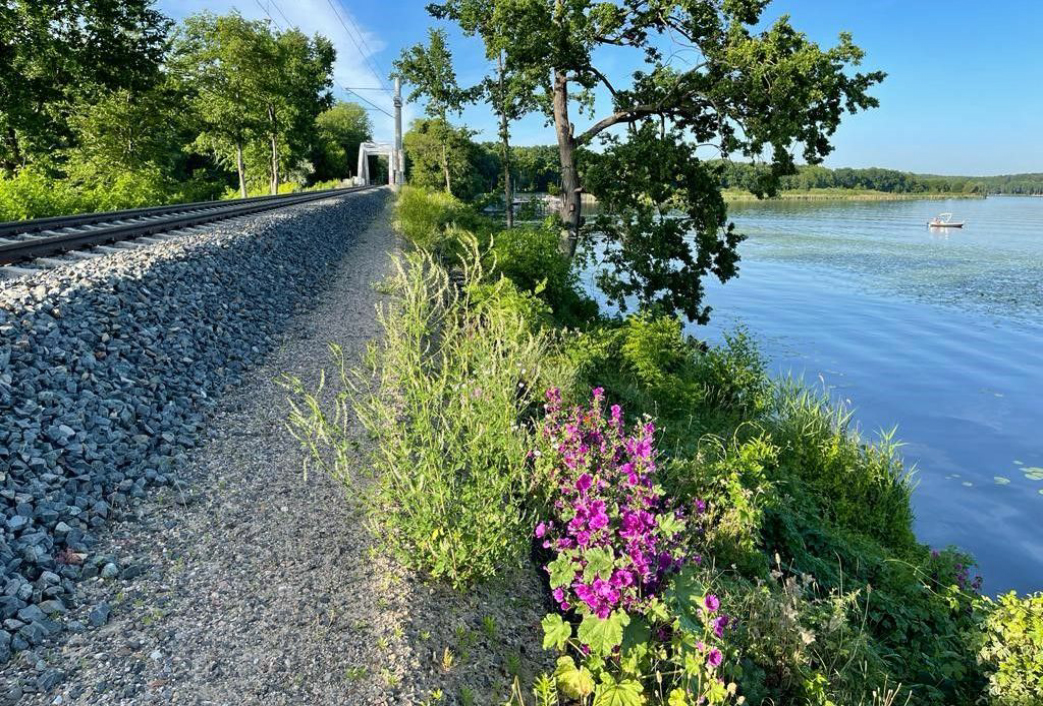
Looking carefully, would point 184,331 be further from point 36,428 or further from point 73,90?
point 73,90

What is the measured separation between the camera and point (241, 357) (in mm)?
6887

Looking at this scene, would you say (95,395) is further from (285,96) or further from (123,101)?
(285,96)

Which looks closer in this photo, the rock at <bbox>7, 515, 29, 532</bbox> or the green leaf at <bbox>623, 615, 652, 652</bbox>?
the green leaf at <bbox>623, 615, 652, 652</bbox>

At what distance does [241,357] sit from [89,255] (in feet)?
10.1

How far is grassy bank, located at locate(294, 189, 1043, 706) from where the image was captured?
2.76 m

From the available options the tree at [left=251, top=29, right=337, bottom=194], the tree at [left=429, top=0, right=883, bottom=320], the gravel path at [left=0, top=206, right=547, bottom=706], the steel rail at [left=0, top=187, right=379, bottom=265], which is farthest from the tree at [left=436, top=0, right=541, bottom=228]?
the tree at [left=251, top=29, right=337, bottom=194]

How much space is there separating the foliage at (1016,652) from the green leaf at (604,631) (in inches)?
108

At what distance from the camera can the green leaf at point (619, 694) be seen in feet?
8.15

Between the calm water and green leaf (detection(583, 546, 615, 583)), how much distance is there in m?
7.88

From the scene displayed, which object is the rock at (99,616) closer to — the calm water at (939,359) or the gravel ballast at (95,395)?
the gravel ballast at (95,395)

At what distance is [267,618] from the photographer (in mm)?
3061

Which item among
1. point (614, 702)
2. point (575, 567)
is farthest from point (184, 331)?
point (614, 702)

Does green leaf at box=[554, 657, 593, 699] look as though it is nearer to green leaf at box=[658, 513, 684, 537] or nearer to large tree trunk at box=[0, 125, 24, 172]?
green leaf at box=[658, 513, 684, 537]

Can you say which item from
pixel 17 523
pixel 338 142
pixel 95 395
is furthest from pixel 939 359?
pixel 338 142
